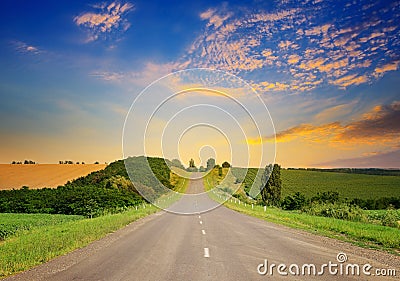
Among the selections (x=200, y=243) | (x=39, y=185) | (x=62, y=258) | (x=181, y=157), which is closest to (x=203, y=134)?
(x=181, y=157)

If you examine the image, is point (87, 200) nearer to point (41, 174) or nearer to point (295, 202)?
point (295, 202)

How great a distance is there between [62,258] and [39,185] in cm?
6677

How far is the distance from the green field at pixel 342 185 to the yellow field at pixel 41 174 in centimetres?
3951

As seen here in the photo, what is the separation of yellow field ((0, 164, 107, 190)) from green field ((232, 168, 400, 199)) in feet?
130

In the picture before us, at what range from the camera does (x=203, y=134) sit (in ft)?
88.8

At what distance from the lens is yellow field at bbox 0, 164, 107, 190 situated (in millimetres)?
72125

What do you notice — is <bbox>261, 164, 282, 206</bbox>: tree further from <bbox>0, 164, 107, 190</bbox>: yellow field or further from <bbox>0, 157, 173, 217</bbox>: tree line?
<bbox>0, 164, 107, 190</bbox>: yellow field

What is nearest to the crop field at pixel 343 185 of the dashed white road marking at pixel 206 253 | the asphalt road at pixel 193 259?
the asphalt road at pixel 193 259

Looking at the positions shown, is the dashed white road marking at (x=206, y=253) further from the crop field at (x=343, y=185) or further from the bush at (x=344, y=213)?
the crop field at (x=343, y=185)

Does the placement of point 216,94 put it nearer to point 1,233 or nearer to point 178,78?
point 178,78

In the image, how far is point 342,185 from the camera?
316 feet

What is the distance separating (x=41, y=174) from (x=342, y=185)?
241ft

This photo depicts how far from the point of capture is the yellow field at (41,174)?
72125 millimetres

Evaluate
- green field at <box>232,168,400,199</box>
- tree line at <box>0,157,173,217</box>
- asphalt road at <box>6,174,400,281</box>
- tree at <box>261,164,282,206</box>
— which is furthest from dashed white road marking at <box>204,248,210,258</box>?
green field at <box>232,168,400,199</box>
